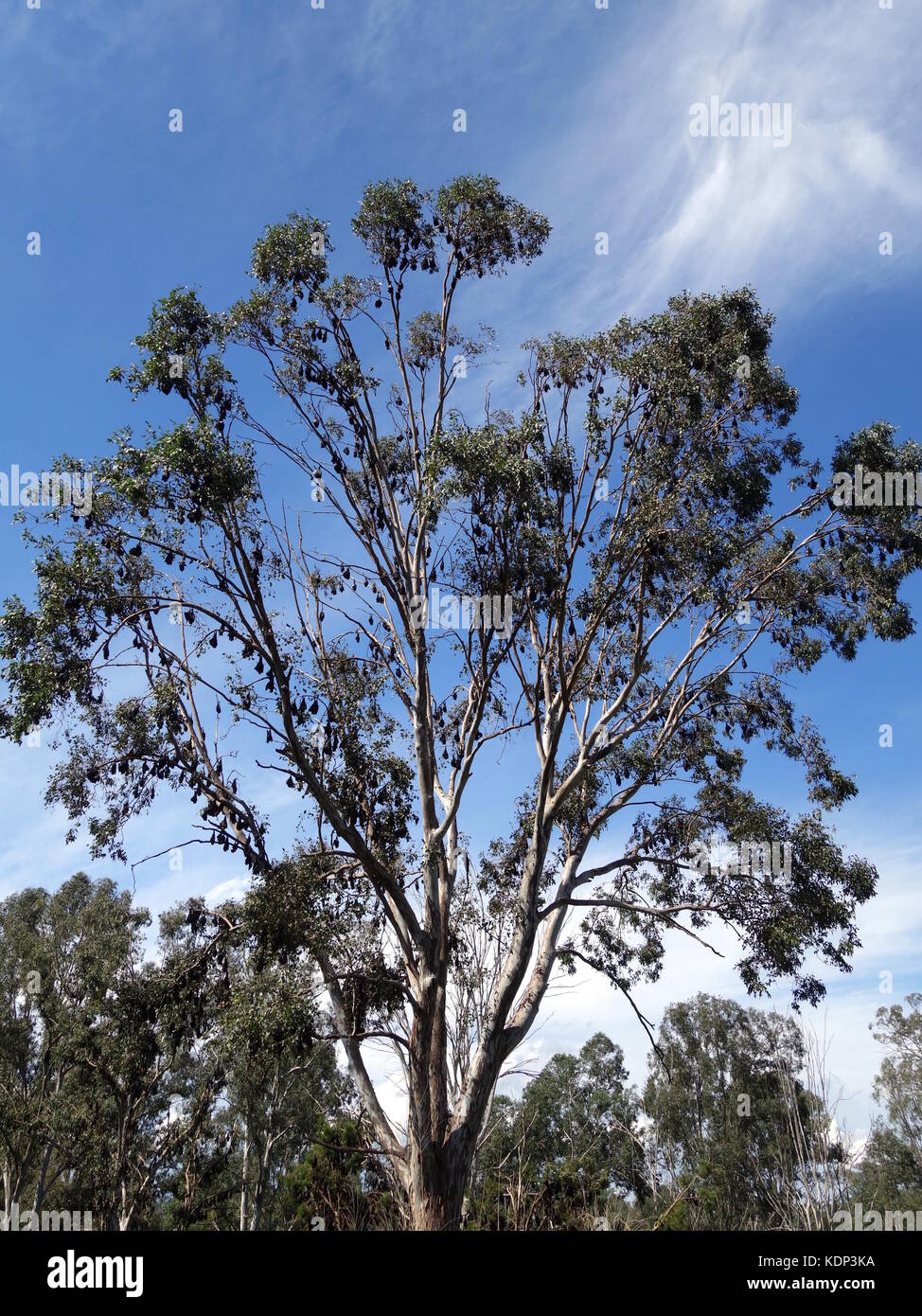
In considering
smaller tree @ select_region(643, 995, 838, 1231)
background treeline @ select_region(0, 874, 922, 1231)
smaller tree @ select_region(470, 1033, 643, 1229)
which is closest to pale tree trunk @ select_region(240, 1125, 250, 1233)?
background treeline @ select_region(0, 874, 922, 1231)

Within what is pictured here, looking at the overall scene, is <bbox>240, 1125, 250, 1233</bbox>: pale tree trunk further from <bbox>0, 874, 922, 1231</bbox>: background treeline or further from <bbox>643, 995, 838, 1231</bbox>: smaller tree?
<bbox>643, 995, 838, 1231</bbox>: smaller tree

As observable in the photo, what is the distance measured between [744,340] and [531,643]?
5006 millimetres

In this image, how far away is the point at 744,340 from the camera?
39.7ft

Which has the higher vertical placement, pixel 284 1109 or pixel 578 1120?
pixel 284 1109

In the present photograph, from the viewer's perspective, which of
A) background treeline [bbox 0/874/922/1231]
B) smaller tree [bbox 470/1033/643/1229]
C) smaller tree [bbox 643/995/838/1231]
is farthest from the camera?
smaller tree [bbox 643/995/838/1231]

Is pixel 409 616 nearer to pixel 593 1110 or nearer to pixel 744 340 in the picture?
pixel 744 340

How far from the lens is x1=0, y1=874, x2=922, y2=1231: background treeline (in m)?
10.6

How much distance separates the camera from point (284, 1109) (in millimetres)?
25562

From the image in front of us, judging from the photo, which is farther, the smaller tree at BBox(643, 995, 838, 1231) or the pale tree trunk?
the smaller tree at BBox(643, 995, 838, 1231)

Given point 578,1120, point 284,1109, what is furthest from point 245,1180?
point 578,1120

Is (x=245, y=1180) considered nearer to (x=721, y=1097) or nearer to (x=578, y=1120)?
(x=578, y=1120)

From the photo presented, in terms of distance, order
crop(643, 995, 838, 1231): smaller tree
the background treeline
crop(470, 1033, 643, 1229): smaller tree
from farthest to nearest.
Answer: crop(643, 995, 838, 1231): smaller tree → crop(470, 1033, 643, 1229): smaller tree → the background treeline
